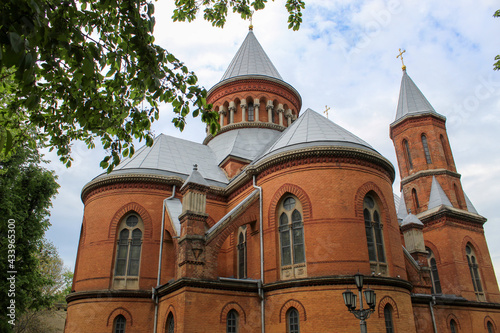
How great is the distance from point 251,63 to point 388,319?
20801mm

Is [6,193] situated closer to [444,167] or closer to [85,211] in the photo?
[85,211]

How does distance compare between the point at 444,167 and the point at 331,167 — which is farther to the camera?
the point at 444,167

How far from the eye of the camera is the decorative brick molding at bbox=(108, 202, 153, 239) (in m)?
18.1

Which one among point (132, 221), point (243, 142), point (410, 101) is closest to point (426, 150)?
point (410, 101)

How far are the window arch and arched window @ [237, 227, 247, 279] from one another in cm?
252

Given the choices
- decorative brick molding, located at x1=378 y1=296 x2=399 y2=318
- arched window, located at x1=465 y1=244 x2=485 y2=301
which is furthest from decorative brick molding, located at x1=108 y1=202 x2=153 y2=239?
arched window, located at x1=465 y1=244 x2=485 y2=301

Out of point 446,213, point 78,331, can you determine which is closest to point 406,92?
point 446,213

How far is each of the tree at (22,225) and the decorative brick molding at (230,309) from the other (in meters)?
8.06

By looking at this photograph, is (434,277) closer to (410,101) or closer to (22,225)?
(410,101)

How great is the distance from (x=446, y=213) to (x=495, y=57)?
55.1 feet

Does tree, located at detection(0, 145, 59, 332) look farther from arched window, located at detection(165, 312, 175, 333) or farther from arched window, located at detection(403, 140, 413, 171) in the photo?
arched window, located at detection(403, 140, 413, 171)

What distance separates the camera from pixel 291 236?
15.6 metres

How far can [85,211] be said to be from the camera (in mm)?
19766

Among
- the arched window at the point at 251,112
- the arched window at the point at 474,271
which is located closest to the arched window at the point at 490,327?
the arched window at the point at 474,271
